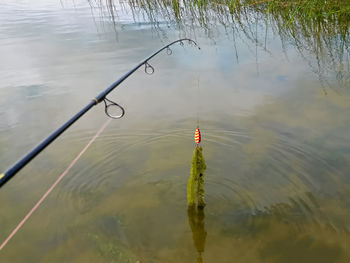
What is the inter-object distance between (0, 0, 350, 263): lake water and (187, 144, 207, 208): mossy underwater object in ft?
0.47

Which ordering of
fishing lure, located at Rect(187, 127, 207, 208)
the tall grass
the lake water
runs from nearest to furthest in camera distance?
fishing lure, located at Rect(187, 127, 207, 208)
the lake water
the tall grass

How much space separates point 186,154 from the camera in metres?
3.60

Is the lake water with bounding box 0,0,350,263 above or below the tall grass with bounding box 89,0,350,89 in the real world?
→ below

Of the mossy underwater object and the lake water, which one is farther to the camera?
the lake water

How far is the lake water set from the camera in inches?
99.3

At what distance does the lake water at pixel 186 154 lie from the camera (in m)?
2.52

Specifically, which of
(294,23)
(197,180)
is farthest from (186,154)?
(294,23)

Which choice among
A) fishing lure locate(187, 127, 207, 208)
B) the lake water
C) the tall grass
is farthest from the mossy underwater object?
the tall grass

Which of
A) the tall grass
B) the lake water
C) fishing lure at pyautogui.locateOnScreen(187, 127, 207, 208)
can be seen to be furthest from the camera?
the tall grass

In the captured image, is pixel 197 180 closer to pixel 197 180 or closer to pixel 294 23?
pixel 197 180

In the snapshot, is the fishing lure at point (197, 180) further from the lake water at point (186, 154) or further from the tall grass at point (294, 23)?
the tall grass at point (294, 23)

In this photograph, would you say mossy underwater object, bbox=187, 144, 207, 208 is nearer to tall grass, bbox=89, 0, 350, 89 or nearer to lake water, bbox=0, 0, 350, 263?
lake water, bbox=0, 0, 350, 263

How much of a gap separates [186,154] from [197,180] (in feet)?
3.44

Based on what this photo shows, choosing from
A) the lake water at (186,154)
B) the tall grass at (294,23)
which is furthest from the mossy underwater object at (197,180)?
the tall grass at (294,23)
